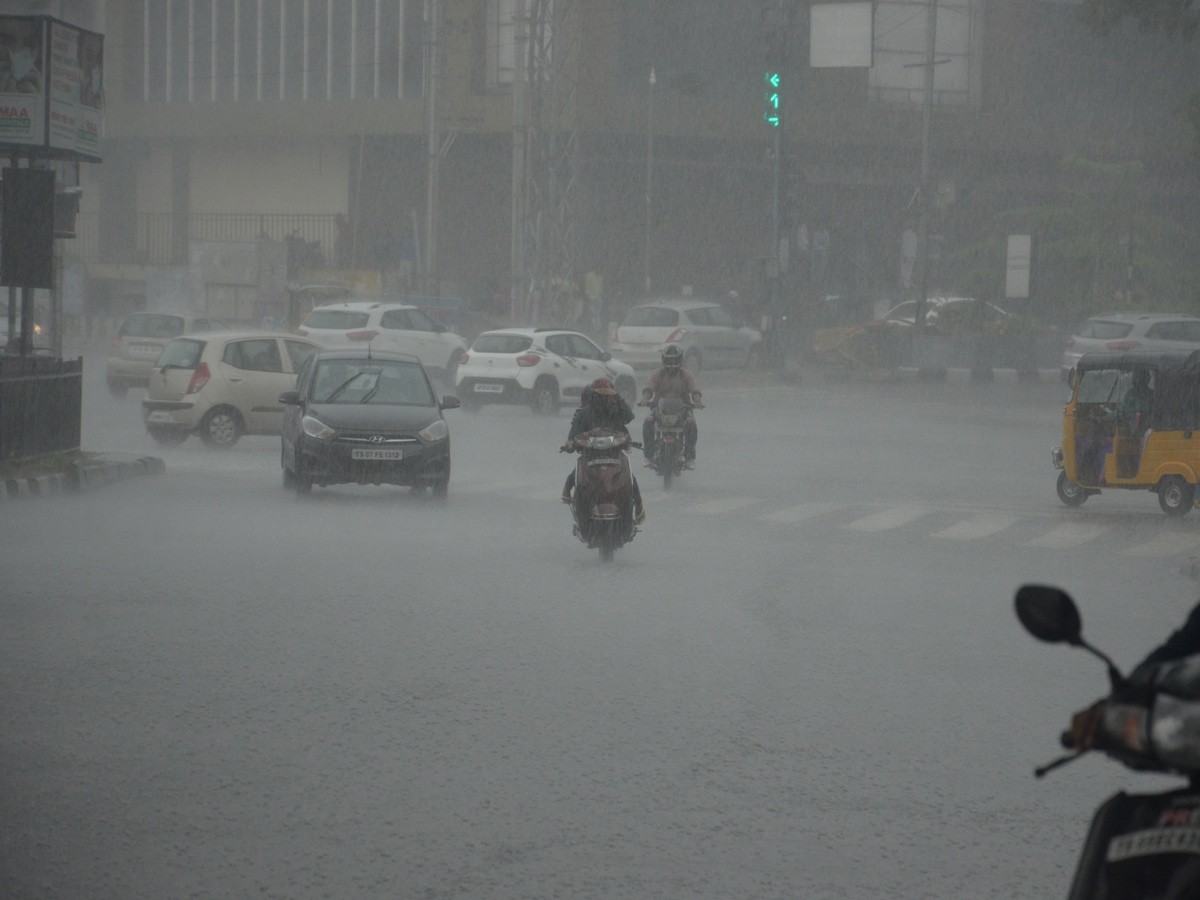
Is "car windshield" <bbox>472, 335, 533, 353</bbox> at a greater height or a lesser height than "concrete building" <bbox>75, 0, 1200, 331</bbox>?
lesser

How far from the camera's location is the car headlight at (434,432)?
56.8ft

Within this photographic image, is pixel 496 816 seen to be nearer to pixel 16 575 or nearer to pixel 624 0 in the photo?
pixel 16 575

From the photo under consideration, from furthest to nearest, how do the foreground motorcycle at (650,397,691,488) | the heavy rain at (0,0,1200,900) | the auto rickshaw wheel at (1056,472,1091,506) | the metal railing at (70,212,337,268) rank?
the metal railing at (70,212,337,268)
the foreground motorcycle at (650,397,691,488)
the auto rickshaw wheel at (1056,472,1091,506)
the heavy rain at (0,0,1200,900)

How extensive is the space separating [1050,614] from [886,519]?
42.7ft

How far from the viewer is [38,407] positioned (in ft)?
58.4

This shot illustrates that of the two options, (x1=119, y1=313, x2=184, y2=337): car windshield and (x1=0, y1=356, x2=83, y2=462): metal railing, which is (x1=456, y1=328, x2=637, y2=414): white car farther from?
(x1=0, y1=356, x2=83, y2=462): metal railing

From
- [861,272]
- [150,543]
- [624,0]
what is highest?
[624,0]

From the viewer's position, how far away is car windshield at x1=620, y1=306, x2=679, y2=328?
133 feet

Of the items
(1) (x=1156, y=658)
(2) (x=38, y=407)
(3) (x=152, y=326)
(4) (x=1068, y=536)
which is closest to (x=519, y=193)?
(3) (x=152, y=326)

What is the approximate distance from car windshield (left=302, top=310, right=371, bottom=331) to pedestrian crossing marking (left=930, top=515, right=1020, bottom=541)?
19409 mm

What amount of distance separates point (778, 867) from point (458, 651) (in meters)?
3.85

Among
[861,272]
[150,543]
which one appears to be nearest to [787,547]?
[150,543]

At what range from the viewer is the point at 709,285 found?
62938 mm

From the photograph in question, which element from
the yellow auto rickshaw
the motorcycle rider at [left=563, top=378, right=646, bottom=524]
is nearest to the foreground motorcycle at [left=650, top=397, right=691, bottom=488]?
the yellow auto rickshaw
